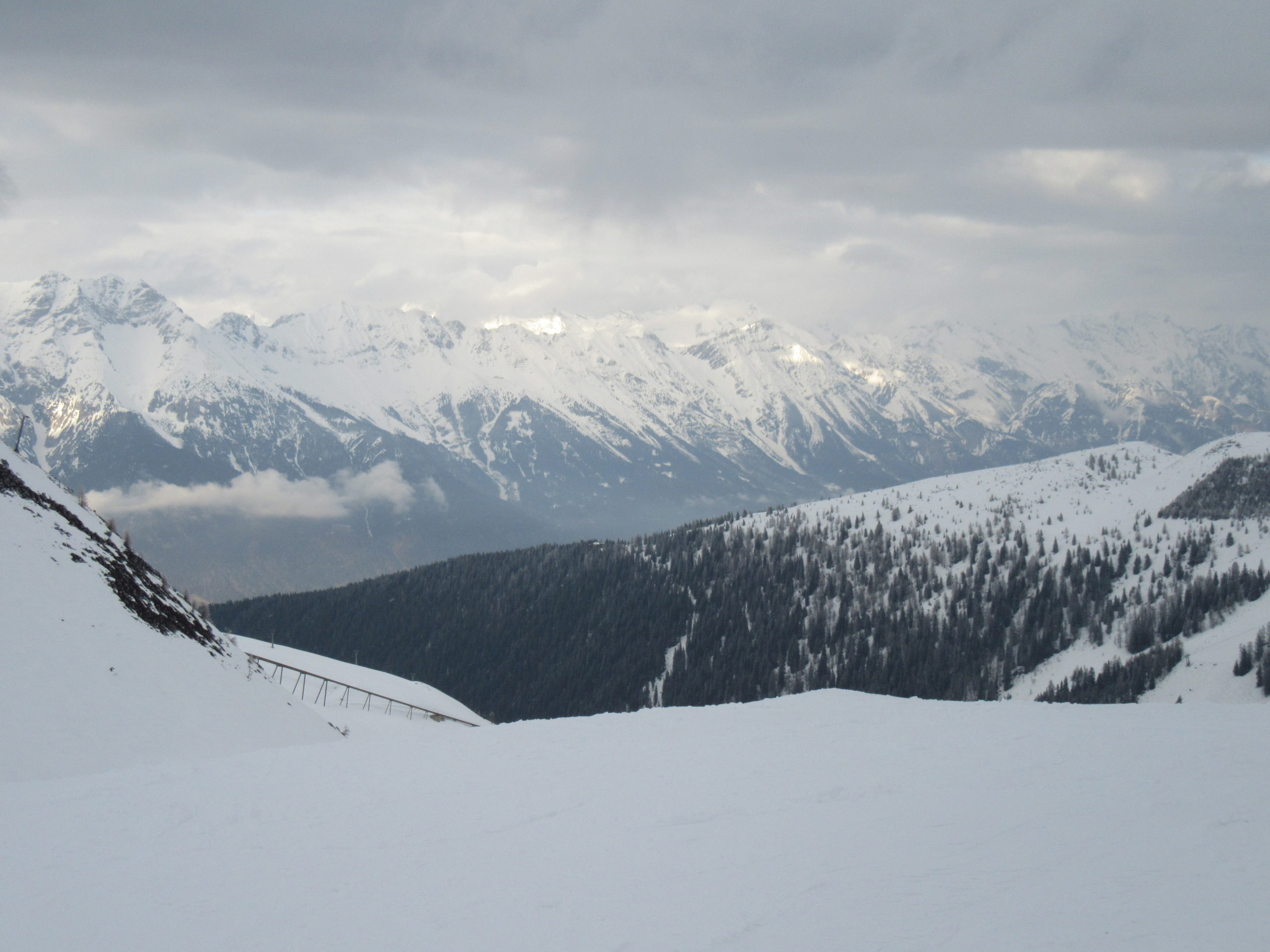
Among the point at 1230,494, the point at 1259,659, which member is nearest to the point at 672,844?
the point at 1259,659

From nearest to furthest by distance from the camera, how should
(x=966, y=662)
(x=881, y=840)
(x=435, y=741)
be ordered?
(x=881, y=840), (x=435, y=741), (x=966, y=662)

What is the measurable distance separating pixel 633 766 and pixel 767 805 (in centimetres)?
498

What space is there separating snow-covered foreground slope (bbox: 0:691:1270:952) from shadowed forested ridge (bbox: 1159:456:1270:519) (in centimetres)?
17714

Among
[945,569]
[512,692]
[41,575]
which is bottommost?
[512,692]

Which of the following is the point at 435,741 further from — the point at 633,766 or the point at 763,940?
the point at 763,940

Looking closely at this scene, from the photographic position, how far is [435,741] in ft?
97.5

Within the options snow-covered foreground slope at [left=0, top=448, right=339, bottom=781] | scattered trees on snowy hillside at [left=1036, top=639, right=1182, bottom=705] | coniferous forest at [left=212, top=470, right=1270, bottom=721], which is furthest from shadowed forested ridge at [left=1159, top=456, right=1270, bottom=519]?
snow-covered foreground slope at [left=0, top=448, right=339, bottom=781]

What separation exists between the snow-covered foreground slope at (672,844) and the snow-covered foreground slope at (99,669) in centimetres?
341

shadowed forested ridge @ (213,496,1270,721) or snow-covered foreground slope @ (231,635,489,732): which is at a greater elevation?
snow-covered foreground slope @ (231,635,489,732)

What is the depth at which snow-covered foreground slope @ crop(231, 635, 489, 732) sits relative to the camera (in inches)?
2098

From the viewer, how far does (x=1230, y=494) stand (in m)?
181

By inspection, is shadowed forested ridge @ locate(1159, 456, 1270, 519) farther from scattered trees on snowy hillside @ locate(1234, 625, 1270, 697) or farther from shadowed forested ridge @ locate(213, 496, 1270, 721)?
scattered trees on snowy hillside @ locate(1234, 625, 1270, 697)

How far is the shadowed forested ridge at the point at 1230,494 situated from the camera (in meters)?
174

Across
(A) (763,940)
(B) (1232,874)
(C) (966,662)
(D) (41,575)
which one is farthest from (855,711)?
(C) (966,662)
